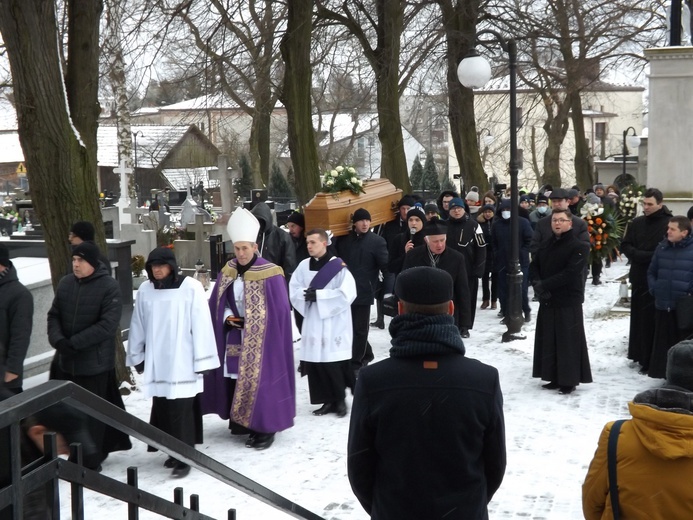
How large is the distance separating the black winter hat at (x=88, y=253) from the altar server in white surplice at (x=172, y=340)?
389 mm

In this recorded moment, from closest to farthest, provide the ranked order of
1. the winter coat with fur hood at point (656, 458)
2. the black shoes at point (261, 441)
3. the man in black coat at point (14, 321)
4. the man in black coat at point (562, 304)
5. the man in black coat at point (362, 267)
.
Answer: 1. the winter coat with fur hood at point (656, 458)
2. the man in black coat at point (14, 321)
3. the black shoes at point (261, 441)
4. the man in black coat at point (562, 304)
5. the man in black coat at point (362, 267)

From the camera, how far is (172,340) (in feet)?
23.8

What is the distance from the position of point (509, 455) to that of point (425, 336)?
4261 mm

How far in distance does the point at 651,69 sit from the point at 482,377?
11.2 meters

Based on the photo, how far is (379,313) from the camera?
42.4 feet

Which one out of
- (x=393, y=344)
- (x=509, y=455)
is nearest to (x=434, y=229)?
(x=509, y=455)

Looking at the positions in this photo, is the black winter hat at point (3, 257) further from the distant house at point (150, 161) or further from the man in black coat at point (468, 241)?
the distant house at point (150, 161)

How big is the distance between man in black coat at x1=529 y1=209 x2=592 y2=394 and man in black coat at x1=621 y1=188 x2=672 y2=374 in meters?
0.94

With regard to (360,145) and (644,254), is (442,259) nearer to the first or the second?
(644,254)

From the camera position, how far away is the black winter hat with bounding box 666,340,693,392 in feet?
11.3

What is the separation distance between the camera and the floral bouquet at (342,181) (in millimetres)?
12023

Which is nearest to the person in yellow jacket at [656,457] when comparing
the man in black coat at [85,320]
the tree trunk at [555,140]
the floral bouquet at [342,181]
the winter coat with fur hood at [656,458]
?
the winter coat with fur hood at [656,458]

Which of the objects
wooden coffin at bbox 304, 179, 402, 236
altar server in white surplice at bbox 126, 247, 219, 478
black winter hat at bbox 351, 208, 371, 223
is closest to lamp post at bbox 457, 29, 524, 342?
wooden coffin at bbox 304, 179, 402, 236

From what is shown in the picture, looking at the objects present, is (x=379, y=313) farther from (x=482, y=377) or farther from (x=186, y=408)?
(x=482, y=377)
